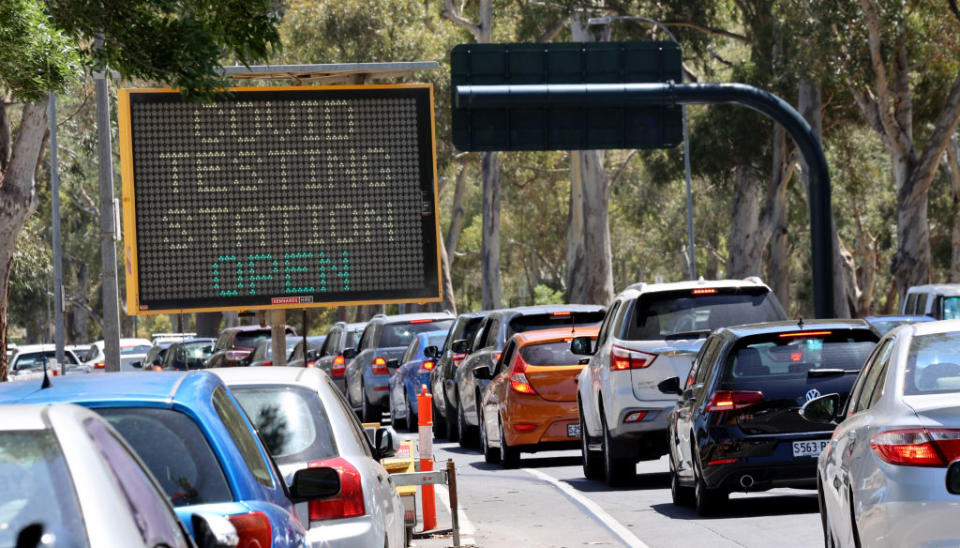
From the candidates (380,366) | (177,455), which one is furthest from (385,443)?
(380,366)

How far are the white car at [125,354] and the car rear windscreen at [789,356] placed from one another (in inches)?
1041

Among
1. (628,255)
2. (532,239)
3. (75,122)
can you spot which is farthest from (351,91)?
(628,255)

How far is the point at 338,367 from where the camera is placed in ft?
100

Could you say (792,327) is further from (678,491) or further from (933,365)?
(933,365)

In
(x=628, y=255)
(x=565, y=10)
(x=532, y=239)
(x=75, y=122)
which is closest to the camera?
(x=565, y=10)

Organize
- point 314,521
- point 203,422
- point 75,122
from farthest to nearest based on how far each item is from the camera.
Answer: point 75,122
point 314,521
point 203,422

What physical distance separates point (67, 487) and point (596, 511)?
34.7 feet

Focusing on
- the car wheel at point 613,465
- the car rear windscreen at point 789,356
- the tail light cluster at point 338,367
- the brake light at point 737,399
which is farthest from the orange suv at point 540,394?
the tail light cluster at point 338,367

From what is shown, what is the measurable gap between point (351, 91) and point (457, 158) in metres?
38.5

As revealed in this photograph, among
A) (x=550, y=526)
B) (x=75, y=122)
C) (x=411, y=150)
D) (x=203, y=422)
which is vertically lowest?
(x=550, y=526)

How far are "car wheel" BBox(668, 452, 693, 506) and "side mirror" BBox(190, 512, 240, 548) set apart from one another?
9003 millimetres

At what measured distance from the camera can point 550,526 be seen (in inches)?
531

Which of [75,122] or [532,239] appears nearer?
[75,122]

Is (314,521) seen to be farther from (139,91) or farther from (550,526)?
(139,91)
